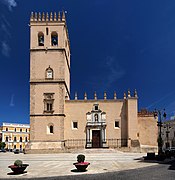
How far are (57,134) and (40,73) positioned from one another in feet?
29.2

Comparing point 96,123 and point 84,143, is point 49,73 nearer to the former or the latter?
point 96,123

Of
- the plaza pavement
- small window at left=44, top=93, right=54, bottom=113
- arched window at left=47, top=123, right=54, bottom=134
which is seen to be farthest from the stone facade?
the plaza pavement

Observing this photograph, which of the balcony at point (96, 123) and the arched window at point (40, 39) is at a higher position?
the arched window at point (40, 39)

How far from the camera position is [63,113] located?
35.3m

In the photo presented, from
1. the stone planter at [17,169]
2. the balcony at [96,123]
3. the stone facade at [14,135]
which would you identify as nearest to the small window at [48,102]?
the balcony at [96,123]

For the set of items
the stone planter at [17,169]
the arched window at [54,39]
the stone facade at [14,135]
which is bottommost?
the stone facade at [14,135]

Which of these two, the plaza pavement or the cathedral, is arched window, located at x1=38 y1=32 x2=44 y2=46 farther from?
the plaza pavement

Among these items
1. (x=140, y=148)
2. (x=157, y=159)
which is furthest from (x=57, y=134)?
(x=157, y=159)

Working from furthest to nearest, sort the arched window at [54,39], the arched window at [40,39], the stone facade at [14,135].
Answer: the stone facade at [14,135], the arched window at [54,39], the arched window at [40,39]

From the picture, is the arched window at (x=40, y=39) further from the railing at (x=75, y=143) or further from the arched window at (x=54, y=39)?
the railing at (x=75, y=143)

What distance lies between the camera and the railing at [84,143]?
35.8 meters

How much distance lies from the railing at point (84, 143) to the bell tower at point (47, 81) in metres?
1.90

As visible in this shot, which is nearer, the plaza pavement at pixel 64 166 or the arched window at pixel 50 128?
the plaza pavement at pixel 64 166

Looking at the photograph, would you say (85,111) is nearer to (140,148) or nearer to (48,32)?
(140,148)
